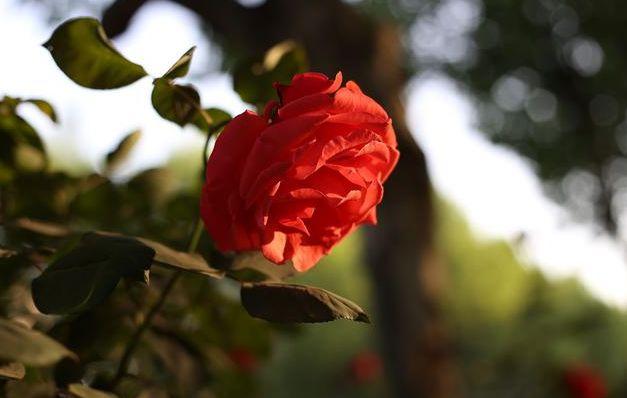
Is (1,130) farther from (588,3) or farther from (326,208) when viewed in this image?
(588,3)

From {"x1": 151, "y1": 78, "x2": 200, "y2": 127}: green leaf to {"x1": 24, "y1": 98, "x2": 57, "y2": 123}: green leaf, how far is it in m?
0.13

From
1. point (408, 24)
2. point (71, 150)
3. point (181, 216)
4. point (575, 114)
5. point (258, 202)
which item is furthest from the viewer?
point (71, 150)

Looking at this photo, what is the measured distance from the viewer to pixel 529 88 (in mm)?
8125

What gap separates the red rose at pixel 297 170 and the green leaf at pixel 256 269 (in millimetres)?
37

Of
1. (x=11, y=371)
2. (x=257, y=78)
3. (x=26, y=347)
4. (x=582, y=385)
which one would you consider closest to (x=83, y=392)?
(x=11, y=371)

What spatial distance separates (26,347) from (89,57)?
0.26 m

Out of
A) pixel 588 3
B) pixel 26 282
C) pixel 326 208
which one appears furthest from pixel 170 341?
pixel 588 3

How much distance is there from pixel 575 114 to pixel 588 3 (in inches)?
43.8

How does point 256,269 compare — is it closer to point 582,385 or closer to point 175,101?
point 175,101

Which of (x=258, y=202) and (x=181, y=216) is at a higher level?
(x=258, y=202)

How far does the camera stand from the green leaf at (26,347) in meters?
0.36

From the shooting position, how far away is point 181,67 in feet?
1.86

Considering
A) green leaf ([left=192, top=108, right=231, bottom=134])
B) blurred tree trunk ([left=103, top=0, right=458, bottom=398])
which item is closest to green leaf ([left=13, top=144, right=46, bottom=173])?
green leaf ([left=192, top=108, right=231, bottom=134])

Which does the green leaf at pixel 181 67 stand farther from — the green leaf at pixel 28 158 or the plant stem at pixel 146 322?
the green leaf at pixel 28 158
